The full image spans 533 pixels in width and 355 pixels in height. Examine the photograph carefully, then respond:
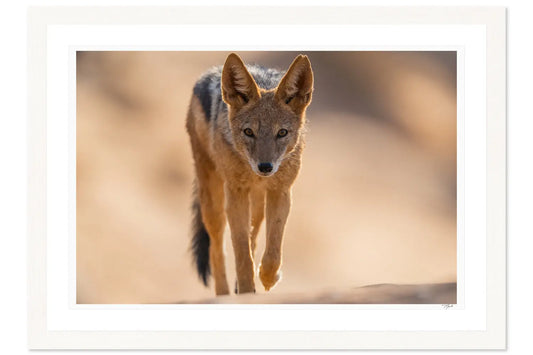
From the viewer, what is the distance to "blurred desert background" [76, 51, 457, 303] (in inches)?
401

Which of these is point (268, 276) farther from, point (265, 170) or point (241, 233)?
point (265, 170)

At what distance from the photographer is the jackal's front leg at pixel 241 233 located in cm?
645

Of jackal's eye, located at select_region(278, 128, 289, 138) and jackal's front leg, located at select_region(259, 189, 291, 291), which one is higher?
jackal's eye, located at select_region(278, 128, 289, 138)

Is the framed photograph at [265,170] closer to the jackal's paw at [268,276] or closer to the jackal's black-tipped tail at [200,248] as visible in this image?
the jackal's paw at [268,276]

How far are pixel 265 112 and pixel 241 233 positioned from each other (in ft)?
3.22

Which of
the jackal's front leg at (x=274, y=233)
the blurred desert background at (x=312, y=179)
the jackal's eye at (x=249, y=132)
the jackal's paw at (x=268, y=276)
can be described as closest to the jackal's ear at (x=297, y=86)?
the jackal's eye at (x=249, y=132)

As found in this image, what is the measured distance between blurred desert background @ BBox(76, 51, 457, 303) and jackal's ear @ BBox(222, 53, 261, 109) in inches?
133

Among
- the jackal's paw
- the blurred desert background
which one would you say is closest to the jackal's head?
the jackal's paw

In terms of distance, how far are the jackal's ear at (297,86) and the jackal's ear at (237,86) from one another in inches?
8.1

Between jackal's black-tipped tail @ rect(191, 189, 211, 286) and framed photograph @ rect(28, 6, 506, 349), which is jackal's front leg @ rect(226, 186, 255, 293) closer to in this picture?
framed photograph @ rect(28, 6, 506, 349)

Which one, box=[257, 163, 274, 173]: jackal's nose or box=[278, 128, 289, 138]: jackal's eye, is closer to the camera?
box=[257, 163, 274, 173]: jackal's nose

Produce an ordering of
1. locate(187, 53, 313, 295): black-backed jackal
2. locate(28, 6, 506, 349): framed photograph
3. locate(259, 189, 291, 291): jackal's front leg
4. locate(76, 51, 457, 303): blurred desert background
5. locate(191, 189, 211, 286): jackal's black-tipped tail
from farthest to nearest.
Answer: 1. locate(76, 51, 457, 303): blurred desert background
2. locate(191, 189, 211, 286): jackal's black-tipped tail
3. locate(259, 189, 291, 291): jackal's front leg
4. locate(187, 53, 313, 295): black-backed jackal
5. locate(28, 6, 506, 349): framed photograph
